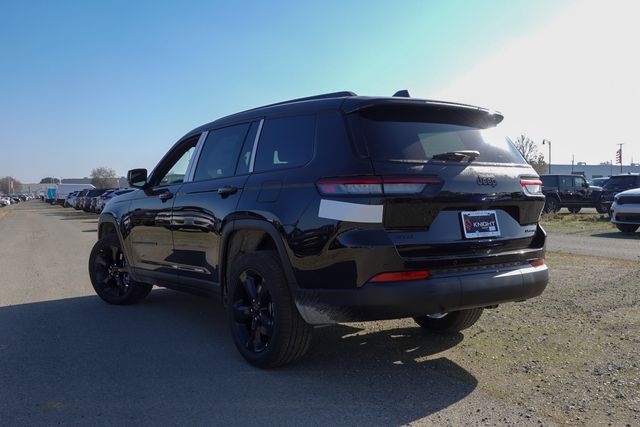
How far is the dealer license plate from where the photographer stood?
3770mm

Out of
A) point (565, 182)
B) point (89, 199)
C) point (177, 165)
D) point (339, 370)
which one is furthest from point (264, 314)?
point (89, 199)

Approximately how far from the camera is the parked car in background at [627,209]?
45.8 ft

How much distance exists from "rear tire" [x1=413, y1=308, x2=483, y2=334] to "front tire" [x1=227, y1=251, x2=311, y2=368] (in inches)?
59.4

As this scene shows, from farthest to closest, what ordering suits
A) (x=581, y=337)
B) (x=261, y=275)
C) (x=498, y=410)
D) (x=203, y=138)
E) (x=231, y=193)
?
(x=203, y=138) < (x=581, y=337) < (x=231, y=193) < (x=261, y=275) < (x=498, y=410)

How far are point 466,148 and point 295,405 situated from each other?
2.19m

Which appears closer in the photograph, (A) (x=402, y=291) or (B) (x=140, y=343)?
(A) (x=402, y=291)

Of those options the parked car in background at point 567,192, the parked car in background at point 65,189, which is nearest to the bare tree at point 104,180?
the parked car in background at point 65,189

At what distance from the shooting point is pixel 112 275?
698 cm

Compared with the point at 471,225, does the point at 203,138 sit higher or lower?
higher

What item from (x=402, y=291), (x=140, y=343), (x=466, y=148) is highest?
(x=466, y=148)

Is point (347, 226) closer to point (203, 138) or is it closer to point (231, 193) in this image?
point (231, 193)

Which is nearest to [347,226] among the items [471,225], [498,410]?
[471,225]

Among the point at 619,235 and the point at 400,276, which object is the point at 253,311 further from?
the point at 619,235

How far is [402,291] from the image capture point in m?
3.48
